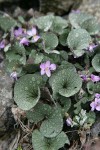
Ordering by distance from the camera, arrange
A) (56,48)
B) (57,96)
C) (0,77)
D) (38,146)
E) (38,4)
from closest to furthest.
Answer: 1. (38,146)
2. (57,96)
3. (0,77)
4. (56,48)
5. (38,4)

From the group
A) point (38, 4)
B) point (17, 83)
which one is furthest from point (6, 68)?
point (38, 4)

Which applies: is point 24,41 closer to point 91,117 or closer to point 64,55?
point 64,55

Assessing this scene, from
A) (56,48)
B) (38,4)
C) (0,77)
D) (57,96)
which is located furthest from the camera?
(38,4)

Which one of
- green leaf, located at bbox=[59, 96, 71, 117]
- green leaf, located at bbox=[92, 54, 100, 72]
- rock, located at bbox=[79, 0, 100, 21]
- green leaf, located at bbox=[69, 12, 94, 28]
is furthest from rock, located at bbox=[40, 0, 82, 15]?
green leaf, located at bbox=[59, 96, 71, 117]

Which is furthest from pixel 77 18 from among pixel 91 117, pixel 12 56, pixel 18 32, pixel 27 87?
pixel 91 117

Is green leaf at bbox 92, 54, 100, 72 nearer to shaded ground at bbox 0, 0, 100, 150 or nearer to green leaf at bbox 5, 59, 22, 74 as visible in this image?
shaded ground at bbox 0, 0, 100, 150

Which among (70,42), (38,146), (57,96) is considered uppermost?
(70,42)

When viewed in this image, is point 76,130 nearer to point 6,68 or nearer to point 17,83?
point 17,83
